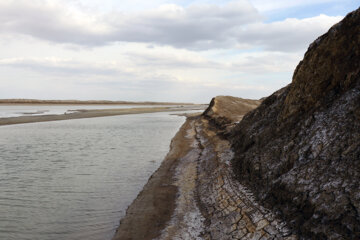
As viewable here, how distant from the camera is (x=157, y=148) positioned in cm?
2677

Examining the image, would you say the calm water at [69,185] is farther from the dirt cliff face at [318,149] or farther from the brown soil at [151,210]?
the dirt cliff face at [318,149]

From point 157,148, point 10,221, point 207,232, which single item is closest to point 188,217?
point 207,232

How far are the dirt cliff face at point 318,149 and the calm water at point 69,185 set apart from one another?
591cm

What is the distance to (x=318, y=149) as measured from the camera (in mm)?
9680

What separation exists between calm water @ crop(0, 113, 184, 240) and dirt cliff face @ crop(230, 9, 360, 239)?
233 inches

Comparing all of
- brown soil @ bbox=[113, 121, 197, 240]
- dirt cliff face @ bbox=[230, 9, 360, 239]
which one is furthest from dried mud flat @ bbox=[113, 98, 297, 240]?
dirt cliff face @ bbox=[230, 9, 360, 239]

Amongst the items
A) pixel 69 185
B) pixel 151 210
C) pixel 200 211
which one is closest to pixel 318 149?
pixel 200 211

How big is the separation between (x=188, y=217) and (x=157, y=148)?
53.6ft

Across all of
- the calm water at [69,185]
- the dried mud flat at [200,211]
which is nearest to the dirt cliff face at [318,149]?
the dried mud flat at [200,211]

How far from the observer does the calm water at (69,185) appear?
1035cm

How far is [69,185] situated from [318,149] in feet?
39.0

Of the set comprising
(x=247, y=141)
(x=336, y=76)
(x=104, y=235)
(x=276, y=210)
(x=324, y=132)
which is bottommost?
(x=104, y=235)

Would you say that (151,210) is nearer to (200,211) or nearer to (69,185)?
(200,211)

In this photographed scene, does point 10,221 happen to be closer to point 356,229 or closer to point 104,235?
point 104,235
